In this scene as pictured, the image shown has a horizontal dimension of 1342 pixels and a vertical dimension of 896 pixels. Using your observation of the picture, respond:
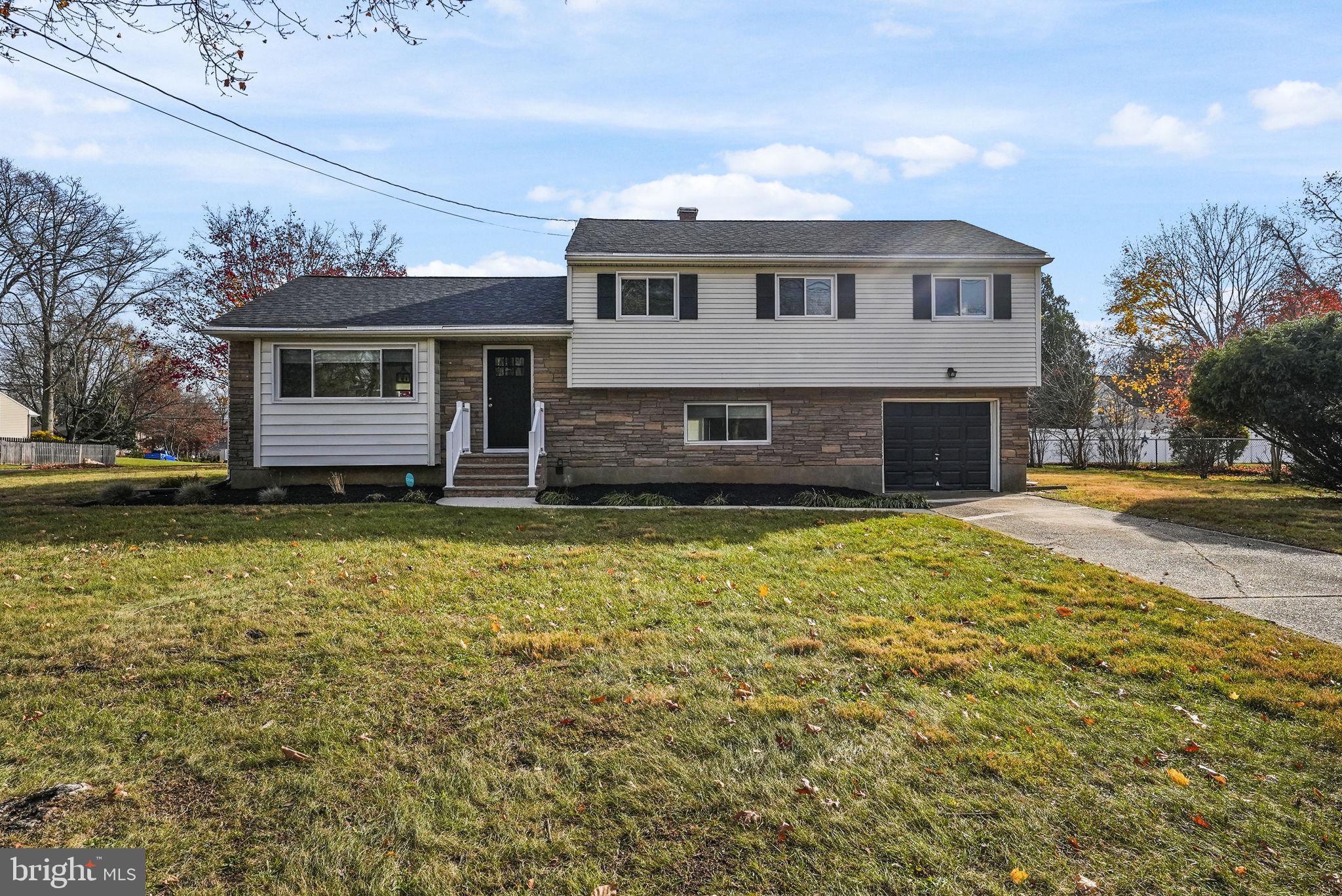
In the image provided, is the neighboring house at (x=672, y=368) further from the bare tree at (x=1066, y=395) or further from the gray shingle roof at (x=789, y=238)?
the bare tree at (x=1066, y=395)

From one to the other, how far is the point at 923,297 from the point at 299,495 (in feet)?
41.2

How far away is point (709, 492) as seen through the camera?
1298 centimetres

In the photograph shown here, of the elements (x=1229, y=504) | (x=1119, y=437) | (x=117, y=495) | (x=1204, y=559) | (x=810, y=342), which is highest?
(x=810, y=342)

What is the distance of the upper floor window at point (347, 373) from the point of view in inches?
528

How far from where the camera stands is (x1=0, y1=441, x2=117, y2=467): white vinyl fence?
24812 mm

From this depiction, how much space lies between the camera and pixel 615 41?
20.0 ft

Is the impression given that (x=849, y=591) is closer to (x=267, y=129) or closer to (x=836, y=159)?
(x=836, y=159)

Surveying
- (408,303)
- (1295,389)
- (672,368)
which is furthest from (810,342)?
(408,303)

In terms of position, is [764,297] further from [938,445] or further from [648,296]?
[938,445]

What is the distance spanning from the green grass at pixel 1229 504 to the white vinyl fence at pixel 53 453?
101 feet

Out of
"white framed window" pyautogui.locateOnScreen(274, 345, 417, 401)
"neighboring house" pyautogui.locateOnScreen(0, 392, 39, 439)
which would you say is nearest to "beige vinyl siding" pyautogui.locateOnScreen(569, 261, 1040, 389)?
"white framed window" pyautogui.locateOnScreen(274, 345, 417, 401)

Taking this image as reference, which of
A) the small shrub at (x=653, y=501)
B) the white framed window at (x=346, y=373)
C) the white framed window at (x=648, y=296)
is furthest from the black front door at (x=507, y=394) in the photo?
the small shrub at (x=653, y=501)

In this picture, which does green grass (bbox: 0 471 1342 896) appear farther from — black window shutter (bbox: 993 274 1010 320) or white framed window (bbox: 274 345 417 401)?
black window shutter (bbox: 993 274 1010 320)

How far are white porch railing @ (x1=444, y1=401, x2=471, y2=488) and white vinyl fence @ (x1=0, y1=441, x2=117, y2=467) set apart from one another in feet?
63.3
